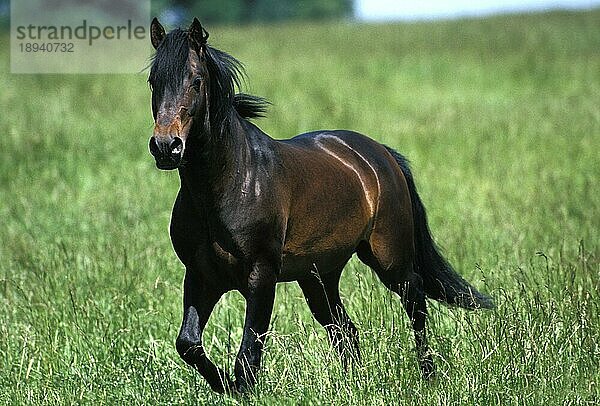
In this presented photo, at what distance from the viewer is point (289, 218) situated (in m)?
4.70

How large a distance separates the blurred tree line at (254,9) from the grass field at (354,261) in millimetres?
36846

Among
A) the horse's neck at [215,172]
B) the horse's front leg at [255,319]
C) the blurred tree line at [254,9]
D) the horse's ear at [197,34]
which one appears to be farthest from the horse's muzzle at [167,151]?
the blurred tree line at [254,9]

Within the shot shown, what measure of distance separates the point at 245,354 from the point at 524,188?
22.9 feet

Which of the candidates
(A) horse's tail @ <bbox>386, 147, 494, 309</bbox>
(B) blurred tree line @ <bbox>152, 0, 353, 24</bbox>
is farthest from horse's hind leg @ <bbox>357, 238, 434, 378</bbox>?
(B) blurred tree line @ <bbox>152, 0, 353, 24</bbox>

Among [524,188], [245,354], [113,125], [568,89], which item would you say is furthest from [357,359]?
[568,89]

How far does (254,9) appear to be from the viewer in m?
67.2

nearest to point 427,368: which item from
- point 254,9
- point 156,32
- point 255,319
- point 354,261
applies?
point 255,319

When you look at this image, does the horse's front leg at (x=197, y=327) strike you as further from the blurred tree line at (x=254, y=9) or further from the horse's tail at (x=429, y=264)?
the blurred tree line at (x=254, y=9)

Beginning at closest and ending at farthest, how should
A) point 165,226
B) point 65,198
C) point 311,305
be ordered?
1. point 311,305
2. point 165,226
3. point 65,198

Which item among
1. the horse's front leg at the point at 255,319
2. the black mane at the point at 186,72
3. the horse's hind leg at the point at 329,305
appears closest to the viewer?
the black mane at the point at 186,72

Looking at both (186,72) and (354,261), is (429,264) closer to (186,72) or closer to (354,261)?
(354,261)

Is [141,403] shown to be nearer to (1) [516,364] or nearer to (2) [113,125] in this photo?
(1) [516,364]

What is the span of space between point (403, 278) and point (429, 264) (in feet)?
1.46

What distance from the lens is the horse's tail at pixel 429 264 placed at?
19.5 feet
